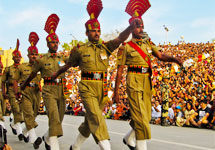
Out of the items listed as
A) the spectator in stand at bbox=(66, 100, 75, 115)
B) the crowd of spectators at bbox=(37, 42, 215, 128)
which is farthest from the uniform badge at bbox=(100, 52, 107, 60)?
the spectator in stand at bbox=(66, 100, 75, 115)

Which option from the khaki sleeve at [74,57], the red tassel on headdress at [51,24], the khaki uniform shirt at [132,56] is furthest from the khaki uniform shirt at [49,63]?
the khaki uniform shirt at [132,56]

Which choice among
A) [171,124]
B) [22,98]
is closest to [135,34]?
[22,98]

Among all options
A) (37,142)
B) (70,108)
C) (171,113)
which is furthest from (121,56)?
(70,108)

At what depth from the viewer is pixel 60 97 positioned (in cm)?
678

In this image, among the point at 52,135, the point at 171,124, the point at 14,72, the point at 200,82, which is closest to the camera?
the point at 52,135

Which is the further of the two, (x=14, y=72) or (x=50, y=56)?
(x=14, y=72)

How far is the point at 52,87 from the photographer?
680 cm

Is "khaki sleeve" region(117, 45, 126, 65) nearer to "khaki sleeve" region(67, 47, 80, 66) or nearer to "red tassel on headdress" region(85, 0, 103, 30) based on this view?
"red tassel on headdress" region(85, 0, 103, 30)

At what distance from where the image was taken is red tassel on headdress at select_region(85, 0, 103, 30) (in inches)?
212

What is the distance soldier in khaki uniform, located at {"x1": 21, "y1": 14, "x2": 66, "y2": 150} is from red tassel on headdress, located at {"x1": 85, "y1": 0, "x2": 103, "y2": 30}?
1.67 m

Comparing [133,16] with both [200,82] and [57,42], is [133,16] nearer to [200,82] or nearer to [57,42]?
[57,42]

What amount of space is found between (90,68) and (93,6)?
100cm

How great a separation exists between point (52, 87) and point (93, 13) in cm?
202

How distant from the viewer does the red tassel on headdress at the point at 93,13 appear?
5.39 meters
